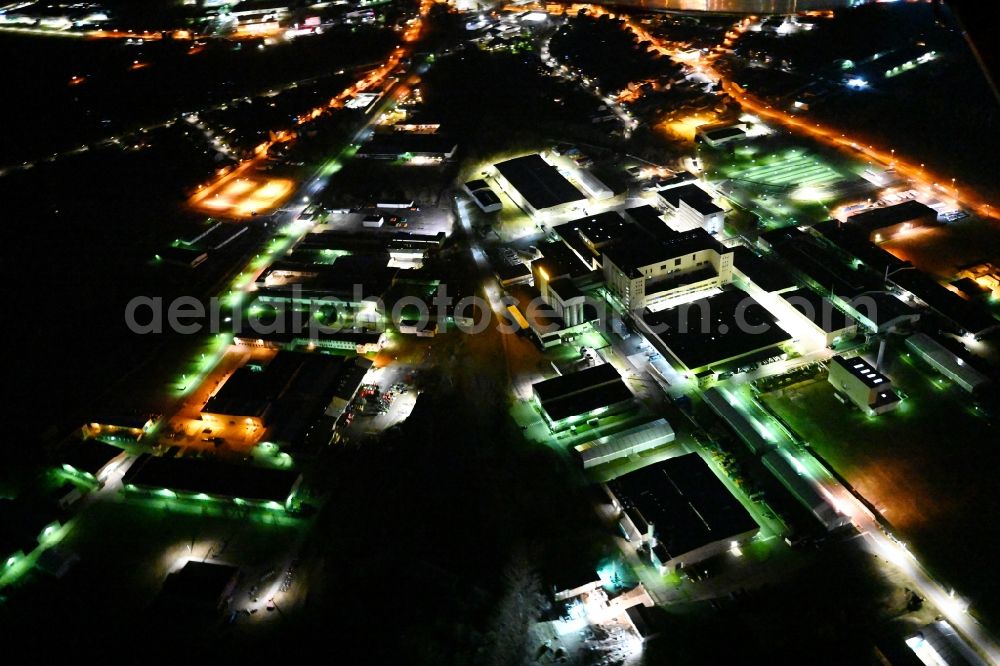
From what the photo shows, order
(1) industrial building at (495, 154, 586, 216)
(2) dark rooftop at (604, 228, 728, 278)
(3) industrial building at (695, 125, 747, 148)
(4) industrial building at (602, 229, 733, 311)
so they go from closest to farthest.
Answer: (4) industrial building at (602, 229, 733, 311) → (2) dark rooftop at (604, 228, 728, 278) → (1) industrial building at (495, 154, 586, 216) → (3) industrial building at (695, 125, 747, 148)

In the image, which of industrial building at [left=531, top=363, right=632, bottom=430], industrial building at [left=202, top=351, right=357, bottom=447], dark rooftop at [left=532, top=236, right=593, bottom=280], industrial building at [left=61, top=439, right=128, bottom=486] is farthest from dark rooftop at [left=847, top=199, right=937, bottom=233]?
industrial building at [left=61, top=439, right=128, bottom=486]

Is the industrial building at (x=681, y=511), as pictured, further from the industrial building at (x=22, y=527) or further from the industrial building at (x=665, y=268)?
the industrial building at (x=22, y=527)

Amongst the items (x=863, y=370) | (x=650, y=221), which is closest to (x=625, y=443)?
(x=863, y=370)

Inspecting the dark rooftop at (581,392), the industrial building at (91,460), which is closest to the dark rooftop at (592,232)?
the dark rooftop at (581,392)

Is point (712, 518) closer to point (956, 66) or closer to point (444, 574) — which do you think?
point (444, 574)

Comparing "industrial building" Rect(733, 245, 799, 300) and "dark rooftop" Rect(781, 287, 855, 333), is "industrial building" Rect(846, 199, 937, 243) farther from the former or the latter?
"dark rooftop" Rect(781, 287, 855, 333)

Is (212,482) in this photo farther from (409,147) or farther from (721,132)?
(721,132)

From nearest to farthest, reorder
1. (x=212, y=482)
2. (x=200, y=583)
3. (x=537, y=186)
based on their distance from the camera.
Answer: (x=200, y=583) < (x=212, y=482) < (x=537, y=186)
